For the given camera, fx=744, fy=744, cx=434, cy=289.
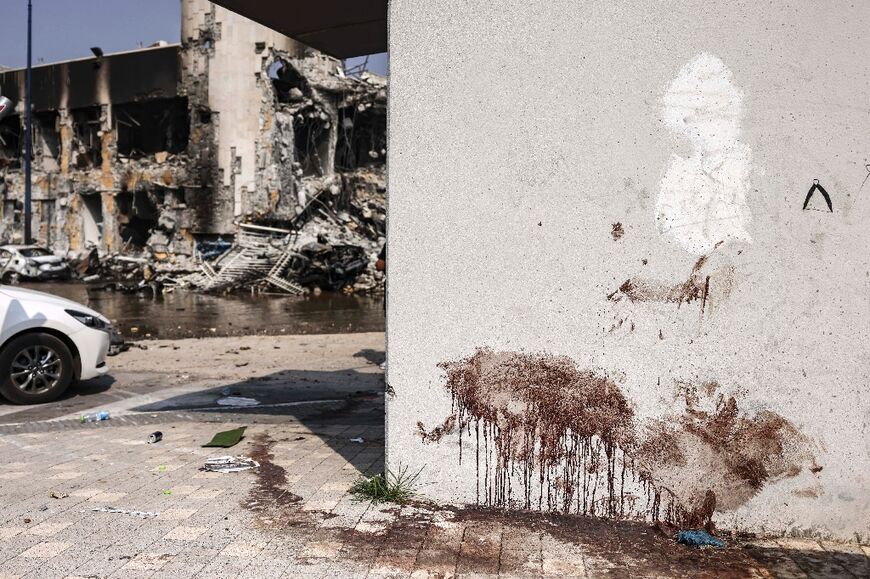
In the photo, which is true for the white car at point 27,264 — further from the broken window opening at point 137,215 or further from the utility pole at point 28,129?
the broken window opening at point 137,215

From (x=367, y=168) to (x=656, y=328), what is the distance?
3165 centimetres

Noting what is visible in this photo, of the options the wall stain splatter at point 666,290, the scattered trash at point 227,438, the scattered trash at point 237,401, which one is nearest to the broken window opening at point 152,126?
the scattered trash at point 237,401

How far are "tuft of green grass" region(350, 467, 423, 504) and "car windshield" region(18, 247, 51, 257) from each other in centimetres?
2956

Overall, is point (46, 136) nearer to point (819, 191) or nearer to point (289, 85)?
point (289, 85)

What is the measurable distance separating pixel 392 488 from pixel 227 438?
2.21 meters

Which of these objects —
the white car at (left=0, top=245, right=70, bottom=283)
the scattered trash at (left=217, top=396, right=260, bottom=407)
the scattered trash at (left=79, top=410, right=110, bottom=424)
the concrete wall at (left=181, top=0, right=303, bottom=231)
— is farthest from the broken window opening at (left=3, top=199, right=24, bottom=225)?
the scattered trash at (left=79, top=410, right=110, bottom=424)

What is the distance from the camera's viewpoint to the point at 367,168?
35.0 metres

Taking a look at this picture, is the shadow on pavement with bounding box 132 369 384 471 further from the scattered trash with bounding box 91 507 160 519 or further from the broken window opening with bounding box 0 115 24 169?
the broken window opening with bounding box 0 115 24 169

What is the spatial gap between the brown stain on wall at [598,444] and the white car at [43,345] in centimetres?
565

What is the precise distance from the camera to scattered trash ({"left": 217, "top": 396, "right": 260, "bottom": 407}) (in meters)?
8.10

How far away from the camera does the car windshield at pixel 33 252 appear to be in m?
29.5

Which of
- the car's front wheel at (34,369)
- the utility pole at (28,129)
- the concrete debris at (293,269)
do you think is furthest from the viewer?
the utility pole at (28,129)

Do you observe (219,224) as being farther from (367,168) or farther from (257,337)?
(257,337)

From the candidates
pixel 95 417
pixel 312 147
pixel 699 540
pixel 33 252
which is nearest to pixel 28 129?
pixel 33 252
